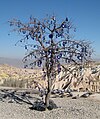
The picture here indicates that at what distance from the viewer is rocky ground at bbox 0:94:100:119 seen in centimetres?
1388

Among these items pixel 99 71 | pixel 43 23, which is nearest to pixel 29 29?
pixel 43 23

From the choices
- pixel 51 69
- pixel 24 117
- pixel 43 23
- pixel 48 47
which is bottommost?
pixel 24 117

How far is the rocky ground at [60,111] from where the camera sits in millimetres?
13883

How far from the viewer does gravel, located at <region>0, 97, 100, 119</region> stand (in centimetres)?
1388

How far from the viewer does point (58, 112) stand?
575 inches

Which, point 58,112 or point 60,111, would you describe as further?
point 60,111

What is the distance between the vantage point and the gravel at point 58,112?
13.9 meters

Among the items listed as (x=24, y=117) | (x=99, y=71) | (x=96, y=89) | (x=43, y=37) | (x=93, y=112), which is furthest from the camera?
(x=99, y=71)

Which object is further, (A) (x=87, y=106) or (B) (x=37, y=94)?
(B) (x=37, y=94)

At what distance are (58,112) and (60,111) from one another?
24 cm

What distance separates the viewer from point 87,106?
16.5m

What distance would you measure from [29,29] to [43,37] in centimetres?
77

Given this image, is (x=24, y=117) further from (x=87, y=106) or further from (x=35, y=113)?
(x=87, y=106)

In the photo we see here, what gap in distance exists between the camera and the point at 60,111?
48.6 feet
